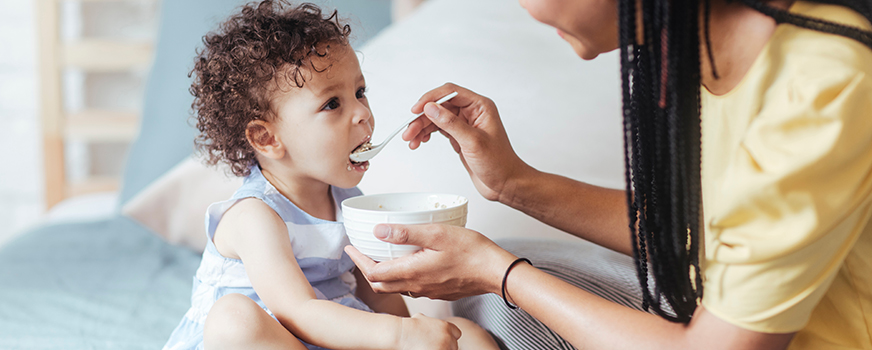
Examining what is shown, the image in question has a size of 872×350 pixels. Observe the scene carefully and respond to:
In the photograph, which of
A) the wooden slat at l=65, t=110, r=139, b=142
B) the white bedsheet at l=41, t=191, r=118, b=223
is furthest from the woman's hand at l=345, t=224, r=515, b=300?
the wooden slat at l=65, t=110, r=139, b=142

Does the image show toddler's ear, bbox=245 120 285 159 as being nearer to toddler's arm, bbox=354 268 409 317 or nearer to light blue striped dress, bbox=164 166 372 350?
light blue striped dress, bbox=164 166 372 350

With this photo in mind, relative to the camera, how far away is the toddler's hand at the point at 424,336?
774 millimetres

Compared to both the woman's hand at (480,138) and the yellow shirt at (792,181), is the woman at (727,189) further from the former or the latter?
the woman's hand at (480,138)

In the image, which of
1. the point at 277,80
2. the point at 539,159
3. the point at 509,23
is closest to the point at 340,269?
the point at 277,80

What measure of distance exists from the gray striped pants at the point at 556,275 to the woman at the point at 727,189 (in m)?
0.10

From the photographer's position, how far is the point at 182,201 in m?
1.45

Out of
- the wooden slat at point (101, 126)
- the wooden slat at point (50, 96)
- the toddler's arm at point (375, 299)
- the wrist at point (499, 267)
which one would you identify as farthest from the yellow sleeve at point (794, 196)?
the wooden slat at point (50, 96)

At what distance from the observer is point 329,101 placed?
0.92 m

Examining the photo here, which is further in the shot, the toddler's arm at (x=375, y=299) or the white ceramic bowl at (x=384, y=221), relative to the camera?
the toddler's arm at (x=375, y=299)

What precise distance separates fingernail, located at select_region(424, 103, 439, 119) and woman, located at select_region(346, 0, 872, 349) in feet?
0.60

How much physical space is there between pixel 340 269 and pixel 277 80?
1.04ft

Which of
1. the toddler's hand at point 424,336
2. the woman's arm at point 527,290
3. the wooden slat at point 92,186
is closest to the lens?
the woman's arm at point 527,290

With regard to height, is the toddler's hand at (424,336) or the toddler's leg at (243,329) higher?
the toddler's hand at (424,336)

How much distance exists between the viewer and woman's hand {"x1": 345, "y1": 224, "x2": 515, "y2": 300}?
0.75m
